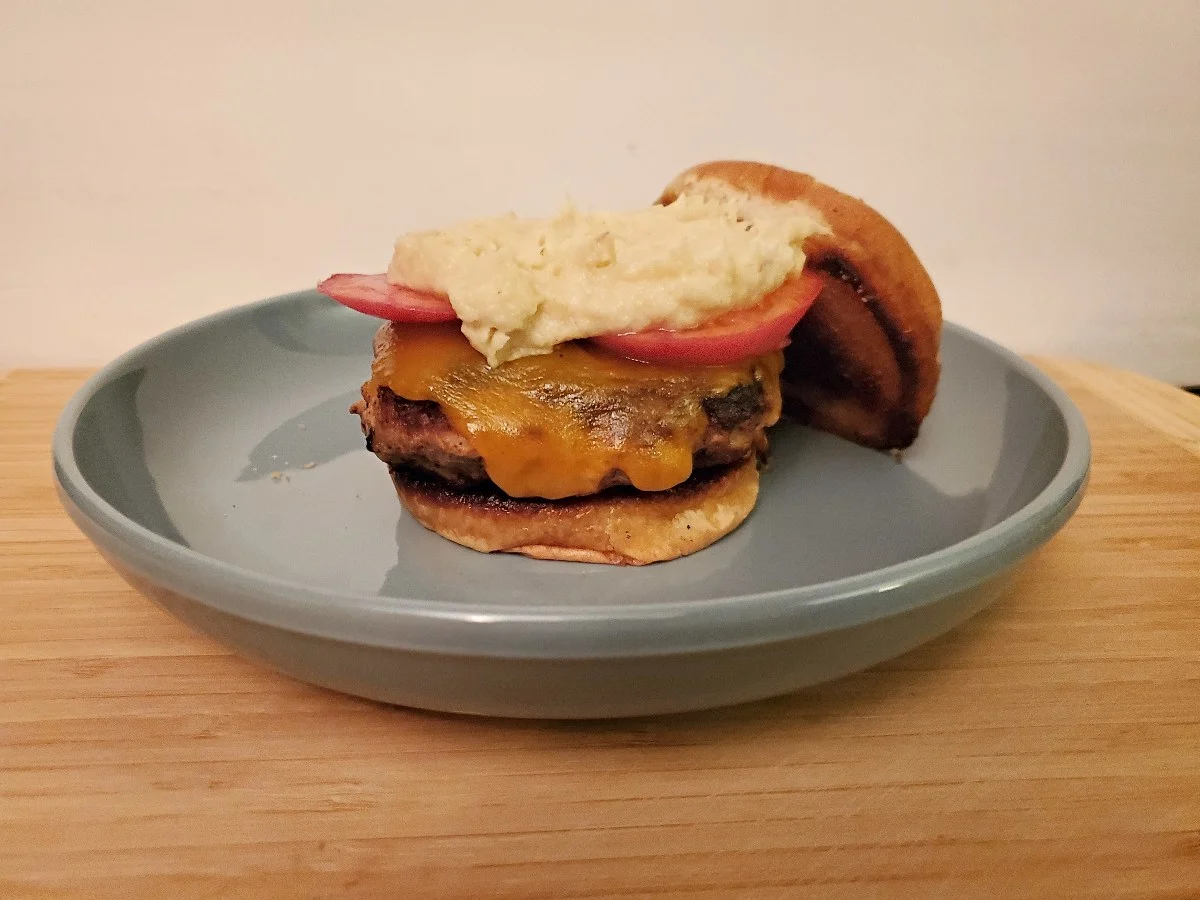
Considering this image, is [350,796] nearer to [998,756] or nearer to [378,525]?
[378,525]

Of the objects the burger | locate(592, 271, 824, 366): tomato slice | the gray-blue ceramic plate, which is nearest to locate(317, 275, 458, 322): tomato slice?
the burger

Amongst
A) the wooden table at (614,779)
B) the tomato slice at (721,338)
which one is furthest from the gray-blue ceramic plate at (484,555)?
the tomato slice at (721,338)

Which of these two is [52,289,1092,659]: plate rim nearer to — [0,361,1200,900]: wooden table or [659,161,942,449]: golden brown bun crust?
[0,361,1200,900]: wooden table

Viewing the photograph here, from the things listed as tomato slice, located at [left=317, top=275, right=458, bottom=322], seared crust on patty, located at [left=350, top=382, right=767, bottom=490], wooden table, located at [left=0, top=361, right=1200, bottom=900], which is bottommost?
wooden table, located at [left=0, top=361, right=1200, bottom=900]

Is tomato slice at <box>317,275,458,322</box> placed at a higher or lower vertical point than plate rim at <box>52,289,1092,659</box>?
higher

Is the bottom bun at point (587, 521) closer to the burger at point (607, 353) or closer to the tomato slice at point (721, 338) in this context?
the burger at point (607, 353)

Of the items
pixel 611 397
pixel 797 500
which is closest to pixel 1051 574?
pixel 797 500
